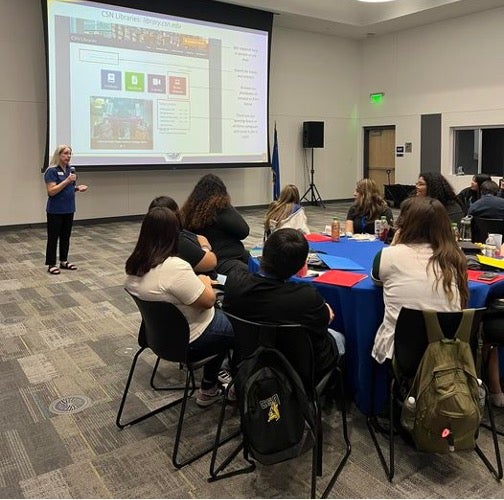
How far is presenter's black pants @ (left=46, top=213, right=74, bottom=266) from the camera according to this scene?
5777 millimetres

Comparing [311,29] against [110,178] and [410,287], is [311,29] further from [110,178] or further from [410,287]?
[410,287]

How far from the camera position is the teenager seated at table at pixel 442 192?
4.11 m

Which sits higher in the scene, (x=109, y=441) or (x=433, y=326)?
(x=433, y=326)

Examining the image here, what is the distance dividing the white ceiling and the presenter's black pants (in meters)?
5.75

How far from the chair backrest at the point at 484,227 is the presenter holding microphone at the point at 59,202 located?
406 centimetres

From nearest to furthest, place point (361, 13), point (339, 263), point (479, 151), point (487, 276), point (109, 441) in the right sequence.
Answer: point (109, 441) → point (487, 276) → point (339, 263) → point (479, 151) → point (361, 13)

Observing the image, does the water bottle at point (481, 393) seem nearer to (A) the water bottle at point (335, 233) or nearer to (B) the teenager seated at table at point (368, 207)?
(A) the water bottle at point (335, 233)

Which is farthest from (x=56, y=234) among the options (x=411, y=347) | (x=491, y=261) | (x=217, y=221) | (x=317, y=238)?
(x=411, y=347)

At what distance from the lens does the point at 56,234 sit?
5.82 meters

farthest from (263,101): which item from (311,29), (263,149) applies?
(311,29)

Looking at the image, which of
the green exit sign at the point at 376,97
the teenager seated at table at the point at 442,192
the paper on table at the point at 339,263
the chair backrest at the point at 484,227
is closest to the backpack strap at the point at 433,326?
the paper on table at the point at 339,263

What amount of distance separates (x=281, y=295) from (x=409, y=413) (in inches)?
27.9

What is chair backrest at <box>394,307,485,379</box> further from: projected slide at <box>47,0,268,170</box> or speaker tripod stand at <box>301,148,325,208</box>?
speaker tripod stand at <box>301,148,325,208</box>

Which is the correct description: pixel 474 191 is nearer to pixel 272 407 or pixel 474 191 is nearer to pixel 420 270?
pixel 420 270
